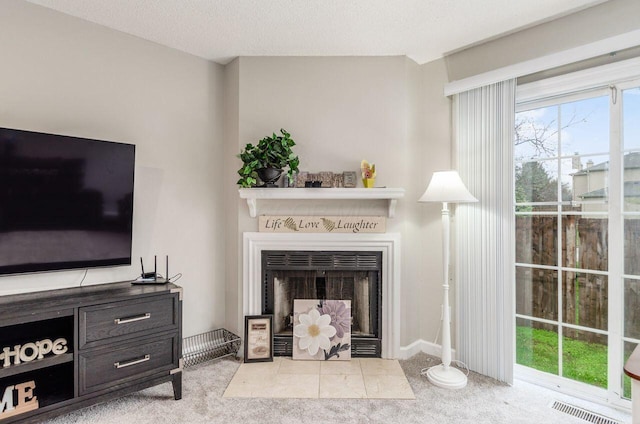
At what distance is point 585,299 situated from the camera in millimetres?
2326

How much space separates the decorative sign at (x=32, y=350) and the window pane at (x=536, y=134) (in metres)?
3.29

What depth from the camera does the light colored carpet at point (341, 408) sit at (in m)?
2.07

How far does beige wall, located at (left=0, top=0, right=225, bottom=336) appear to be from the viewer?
7.27ft

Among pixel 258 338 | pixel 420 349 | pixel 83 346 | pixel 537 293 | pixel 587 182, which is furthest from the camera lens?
pixel 420 349

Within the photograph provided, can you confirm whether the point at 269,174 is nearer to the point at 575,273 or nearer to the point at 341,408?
the point at 341,408

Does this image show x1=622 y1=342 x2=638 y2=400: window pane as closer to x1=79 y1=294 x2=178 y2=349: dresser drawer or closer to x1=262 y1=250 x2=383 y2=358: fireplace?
x1=262 y1=250 x2=383 y2=358: fireplace

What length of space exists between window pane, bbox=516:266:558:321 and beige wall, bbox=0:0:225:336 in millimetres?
2492

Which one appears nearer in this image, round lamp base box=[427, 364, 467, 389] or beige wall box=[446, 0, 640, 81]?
beige wall box=[446, 0, 640, 81]

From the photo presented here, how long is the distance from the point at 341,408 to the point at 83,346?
1.58 m

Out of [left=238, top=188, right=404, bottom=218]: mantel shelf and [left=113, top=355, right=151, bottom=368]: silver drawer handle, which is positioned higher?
[left=238, top=188, right=404, bottom=218]: mantel shelf

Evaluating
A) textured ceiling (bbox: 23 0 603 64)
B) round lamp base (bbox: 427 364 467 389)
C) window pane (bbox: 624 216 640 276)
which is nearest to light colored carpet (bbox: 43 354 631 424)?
round lamp base (bbox: 427 364 467 389)

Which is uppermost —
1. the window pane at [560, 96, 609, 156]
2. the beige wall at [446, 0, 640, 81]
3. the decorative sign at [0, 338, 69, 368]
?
the beige wall at [446, 0, 640, 81]

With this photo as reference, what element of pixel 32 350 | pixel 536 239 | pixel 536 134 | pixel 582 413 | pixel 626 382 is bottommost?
pixel 582 413

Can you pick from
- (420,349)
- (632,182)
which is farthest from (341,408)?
(632,182)
